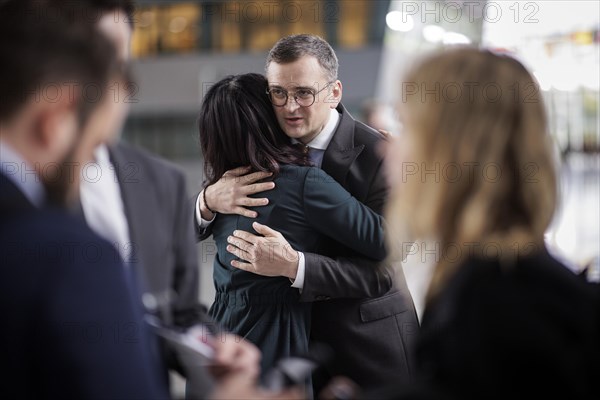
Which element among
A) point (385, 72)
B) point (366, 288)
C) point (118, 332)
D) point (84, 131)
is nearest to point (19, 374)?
point (118, 332)

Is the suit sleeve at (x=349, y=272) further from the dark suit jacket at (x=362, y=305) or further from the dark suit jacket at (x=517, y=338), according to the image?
the dark suit jacket at (x=517, y=338)

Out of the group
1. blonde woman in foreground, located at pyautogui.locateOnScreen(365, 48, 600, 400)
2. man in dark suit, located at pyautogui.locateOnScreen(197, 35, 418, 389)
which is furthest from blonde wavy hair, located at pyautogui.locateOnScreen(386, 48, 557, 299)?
man in dark suit, located at pyautogui.locateOnScreen(197, 35, 418, 389)

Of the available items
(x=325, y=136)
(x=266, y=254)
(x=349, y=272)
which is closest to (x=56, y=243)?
(x=266, y=254)

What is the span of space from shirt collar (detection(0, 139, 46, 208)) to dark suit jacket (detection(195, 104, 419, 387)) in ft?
4.08

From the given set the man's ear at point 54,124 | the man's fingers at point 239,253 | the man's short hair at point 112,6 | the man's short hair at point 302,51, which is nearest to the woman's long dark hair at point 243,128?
the man's short hair at point 302,51

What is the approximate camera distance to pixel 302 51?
2291 mm

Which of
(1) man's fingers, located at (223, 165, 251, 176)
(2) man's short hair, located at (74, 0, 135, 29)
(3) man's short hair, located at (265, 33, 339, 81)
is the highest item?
(2) man's short hair, located at (74, 0, 135, 29)

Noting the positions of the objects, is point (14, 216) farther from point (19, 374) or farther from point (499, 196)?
point (499, 196)

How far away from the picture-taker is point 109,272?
3.61 ft

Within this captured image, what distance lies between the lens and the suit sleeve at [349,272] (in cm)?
222

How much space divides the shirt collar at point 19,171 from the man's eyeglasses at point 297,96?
4.07 feet

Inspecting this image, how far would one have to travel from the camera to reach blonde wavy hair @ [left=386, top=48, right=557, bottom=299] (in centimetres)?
129

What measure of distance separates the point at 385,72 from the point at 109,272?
20.6 meters

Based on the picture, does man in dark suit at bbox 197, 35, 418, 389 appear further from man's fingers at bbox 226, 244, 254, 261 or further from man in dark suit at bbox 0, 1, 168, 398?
man in dark suit at bbox 0, 1, 168, 398
